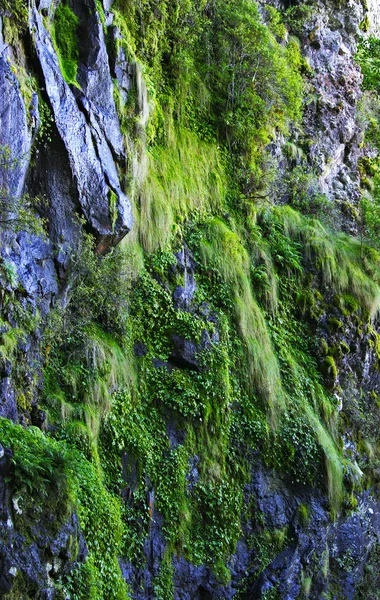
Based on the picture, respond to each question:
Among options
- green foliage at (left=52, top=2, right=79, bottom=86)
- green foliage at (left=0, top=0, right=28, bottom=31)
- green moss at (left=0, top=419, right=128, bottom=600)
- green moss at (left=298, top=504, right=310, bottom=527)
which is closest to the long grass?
green foliage at (left=52, top=2, right=79, bottom=86)

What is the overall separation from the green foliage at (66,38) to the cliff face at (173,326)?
3cm

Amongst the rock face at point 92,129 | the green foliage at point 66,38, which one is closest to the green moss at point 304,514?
the rock face at point 92,129

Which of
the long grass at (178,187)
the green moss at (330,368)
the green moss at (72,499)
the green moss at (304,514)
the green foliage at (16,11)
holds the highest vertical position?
the green foliage at (16,11)

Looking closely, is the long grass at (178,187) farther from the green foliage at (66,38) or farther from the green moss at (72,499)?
the green moss at (72,499)

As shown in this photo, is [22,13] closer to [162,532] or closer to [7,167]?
[7,167]

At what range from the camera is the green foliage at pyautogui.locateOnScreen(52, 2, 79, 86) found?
8367mm

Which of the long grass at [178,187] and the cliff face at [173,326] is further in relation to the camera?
the long grass at [178,187]

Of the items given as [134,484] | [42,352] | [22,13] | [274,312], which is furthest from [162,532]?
[22,13]

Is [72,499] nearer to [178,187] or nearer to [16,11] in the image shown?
[16,11]

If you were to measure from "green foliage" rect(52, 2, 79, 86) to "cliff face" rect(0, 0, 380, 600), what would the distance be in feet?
0.09

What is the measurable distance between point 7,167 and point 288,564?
20.5 feet

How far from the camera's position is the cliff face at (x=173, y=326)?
6820 mm

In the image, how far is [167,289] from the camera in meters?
9.47

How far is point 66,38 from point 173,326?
412 centimetres
